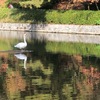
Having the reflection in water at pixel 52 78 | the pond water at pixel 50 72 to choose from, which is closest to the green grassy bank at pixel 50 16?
the pond water at pixel 50 72

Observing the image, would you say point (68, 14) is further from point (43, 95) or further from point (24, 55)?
point (43, 95)

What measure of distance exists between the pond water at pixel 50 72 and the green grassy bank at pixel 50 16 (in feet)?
35.1

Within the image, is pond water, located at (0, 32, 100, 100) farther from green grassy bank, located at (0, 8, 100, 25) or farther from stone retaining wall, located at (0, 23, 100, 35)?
green grassy bank, located at (0, 8, 100, 25)

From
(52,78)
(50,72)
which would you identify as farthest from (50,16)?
(52,78)

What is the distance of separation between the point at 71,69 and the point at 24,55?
5.48m

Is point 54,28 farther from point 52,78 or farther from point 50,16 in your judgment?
point 52,78

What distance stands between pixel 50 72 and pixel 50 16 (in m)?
24.8

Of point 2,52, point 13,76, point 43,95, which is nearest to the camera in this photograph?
point 43,95

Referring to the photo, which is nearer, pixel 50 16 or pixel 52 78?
pixel 52 78

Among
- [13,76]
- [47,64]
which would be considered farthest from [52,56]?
[13,76]

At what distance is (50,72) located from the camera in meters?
20.0

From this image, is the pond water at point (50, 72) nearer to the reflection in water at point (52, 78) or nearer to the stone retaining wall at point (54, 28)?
the reflection in water at point (52, 78)

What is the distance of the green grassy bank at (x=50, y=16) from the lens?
41.5m

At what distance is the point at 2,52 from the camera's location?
2728 cm
